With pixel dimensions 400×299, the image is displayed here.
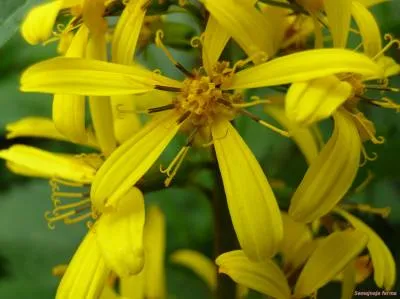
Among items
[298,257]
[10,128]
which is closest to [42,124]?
[10,128]

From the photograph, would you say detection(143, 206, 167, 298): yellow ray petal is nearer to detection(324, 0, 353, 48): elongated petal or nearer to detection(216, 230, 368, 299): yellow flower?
detection(216, 230, 368, 299): yellow flower

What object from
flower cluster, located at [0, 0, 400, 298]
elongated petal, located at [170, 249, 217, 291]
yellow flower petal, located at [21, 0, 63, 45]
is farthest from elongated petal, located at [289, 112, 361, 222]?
elongated petal, located at [170, 249, 217, 291]

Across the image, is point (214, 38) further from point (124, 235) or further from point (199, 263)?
point (199, 263)

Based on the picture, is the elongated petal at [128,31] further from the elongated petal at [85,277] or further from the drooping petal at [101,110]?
the elongated petal at [85,277]

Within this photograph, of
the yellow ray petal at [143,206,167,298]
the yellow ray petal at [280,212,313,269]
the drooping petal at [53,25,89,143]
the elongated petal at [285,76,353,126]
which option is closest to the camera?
the elongated petal at [285,76,353,126]

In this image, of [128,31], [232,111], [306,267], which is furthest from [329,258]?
[128,31]

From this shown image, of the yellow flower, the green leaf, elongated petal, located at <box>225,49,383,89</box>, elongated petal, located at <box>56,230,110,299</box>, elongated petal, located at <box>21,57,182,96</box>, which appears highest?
the green leaf

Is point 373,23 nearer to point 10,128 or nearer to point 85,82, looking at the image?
point 85,82
